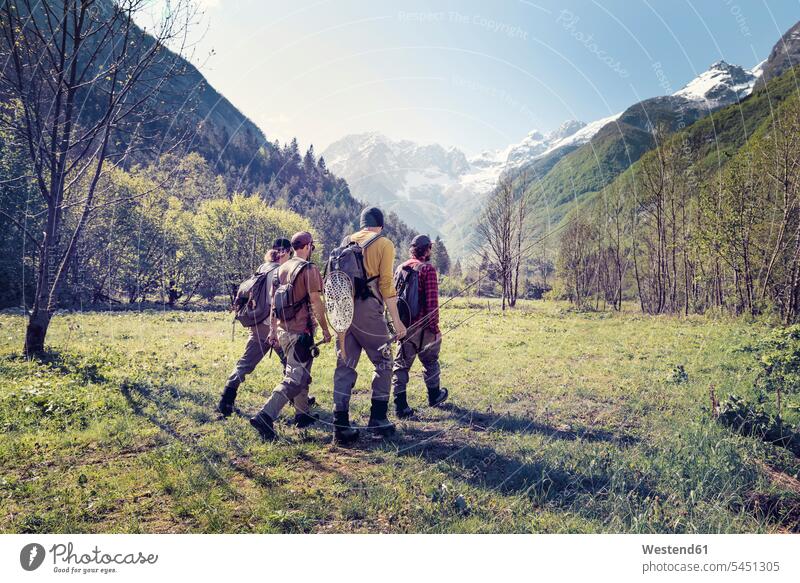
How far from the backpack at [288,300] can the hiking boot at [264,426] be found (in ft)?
5.30

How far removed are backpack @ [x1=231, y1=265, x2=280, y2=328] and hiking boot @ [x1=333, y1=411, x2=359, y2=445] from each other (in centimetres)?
265

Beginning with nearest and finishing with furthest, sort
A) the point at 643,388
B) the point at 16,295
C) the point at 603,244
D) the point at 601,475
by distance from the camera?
the point at 601,475 → the point at 643,388 → the point at 16,295 → the point at 603,244

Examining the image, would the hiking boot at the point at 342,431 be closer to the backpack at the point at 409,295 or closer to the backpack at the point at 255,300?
the backpack at the point at 409,295

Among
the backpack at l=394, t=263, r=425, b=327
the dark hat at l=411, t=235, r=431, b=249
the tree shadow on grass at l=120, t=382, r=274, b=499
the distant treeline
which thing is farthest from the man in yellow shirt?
the distant treeline

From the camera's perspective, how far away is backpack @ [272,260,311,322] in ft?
21.7

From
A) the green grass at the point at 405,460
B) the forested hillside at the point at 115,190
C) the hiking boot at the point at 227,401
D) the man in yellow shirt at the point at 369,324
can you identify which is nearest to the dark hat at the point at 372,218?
the man in yellow shirt at the point at 369,324

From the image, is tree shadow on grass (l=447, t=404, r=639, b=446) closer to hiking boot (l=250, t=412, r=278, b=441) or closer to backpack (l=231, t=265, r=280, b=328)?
hiking boot (l=250, t=412, r=278, b=441)

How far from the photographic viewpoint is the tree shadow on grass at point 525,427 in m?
6.60

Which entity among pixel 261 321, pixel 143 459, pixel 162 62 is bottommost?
pixel 143 459

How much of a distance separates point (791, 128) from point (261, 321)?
21.5 meters

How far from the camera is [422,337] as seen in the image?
8195 millimetres
